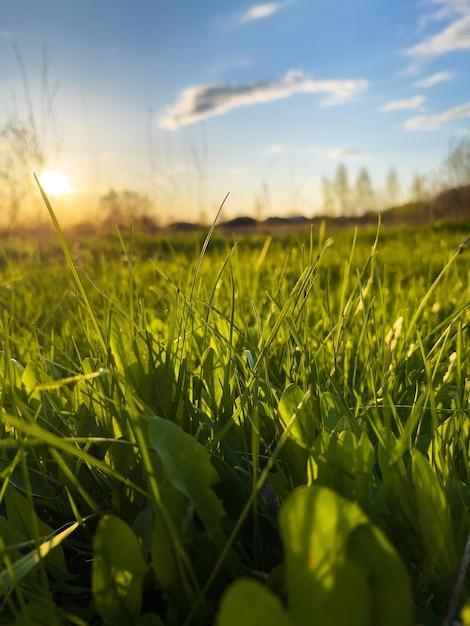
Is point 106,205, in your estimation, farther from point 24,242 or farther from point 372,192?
point 372,192

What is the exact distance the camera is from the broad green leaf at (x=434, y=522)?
1.71ft

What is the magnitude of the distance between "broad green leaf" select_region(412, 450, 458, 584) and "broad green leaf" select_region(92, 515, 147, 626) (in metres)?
0.26

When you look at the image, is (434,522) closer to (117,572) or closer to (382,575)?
(382,575)

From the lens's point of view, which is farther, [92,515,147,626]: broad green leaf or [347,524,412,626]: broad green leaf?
[92,515,147,626]: broad green leaf

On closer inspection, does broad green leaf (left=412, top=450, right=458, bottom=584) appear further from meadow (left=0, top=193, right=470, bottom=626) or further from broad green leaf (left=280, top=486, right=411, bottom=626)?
broad green leaf (left=280, top=486, right=411, bottom=626)

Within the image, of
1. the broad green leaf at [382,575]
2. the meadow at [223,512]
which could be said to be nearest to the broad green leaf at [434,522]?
the meadow at [223,512]

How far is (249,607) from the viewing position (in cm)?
34

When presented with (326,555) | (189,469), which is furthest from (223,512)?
(326,555)

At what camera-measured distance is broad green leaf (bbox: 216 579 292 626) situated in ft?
1.11

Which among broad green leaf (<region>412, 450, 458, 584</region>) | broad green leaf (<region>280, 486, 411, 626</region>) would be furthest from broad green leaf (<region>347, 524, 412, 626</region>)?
broad green leaf (<region>412, 450, 458, 584</region>)

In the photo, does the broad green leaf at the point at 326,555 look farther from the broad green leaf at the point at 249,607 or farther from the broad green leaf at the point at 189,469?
the broad green leaf at the point at 189,469

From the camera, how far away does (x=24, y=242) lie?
21.7 feet

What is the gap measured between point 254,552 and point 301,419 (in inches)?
6.5

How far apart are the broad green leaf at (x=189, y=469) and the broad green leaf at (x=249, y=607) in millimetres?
220
